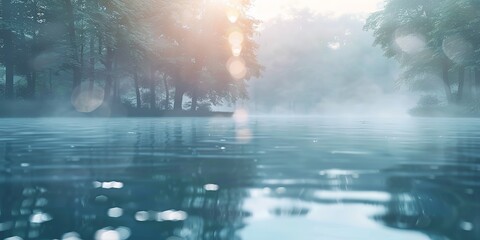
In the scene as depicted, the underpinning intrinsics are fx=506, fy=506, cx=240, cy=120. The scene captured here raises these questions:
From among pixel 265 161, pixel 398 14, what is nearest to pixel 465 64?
pixel 398 14

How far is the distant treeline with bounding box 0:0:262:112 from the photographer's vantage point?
36.3 metres

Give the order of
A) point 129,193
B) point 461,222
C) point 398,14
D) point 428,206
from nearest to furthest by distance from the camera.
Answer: point 461,222 < point 428,206 < point 129,193 < point 398,14

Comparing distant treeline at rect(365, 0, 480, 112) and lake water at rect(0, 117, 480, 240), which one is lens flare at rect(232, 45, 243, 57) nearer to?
distant treeline at rect(365, 0, 480, 112)

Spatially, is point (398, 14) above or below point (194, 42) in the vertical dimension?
above

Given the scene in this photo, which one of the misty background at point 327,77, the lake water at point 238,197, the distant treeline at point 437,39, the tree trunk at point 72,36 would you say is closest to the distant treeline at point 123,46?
the tree trunk at point 72,36

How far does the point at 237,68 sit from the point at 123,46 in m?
12.2

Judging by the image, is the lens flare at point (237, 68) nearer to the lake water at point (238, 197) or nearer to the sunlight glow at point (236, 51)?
the sunlight glow at point (236, 51)

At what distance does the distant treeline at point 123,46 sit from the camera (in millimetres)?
36281

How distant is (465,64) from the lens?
39.5m

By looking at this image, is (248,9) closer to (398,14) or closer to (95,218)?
(398,14)

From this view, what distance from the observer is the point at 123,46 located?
37.6m

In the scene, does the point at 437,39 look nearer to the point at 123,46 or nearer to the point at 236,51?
the point at 236,51

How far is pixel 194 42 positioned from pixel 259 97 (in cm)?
4638

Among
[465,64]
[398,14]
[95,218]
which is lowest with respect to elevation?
[95,218]
